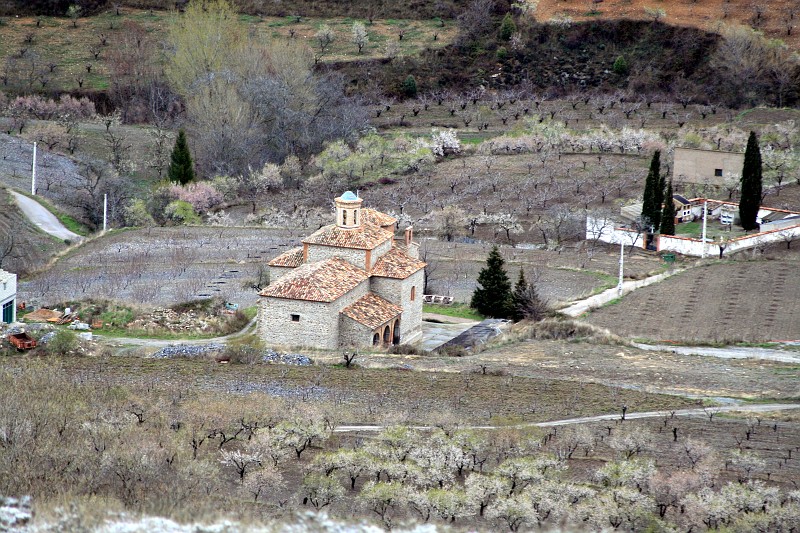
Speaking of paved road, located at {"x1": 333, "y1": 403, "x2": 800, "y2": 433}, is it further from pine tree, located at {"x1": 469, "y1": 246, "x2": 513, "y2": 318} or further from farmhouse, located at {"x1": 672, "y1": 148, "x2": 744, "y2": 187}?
farmhouse, located at {"x1": 672, "y1": 148, "x2": 744, "y2": 187}

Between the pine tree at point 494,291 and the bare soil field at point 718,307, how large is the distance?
3.04m

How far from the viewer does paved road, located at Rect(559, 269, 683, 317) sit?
141ft

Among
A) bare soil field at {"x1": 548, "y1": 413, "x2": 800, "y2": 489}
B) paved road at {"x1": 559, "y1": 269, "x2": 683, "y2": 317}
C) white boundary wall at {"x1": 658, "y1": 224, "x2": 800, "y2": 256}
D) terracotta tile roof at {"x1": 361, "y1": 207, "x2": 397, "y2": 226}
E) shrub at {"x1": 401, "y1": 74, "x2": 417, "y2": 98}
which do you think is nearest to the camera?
bare soil field at {"x1": 548, "y1": 413, "x2": 800, "y2": 489}

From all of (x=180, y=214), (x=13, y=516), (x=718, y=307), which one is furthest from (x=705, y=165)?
(x=13, y=516)

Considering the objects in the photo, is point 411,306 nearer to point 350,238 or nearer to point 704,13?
point 350,238

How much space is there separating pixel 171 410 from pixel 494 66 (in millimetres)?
59687

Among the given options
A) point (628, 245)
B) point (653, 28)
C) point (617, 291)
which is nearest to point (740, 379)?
point (617, 291)

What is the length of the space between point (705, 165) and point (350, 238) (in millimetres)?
27933

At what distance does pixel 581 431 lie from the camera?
95.7 feet

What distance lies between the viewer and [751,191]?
54.9 meters

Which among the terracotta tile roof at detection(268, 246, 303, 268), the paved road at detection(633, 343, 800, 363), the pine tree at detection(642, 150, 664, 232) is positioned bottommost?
the paved road at detection(633, 343, 800, 363)

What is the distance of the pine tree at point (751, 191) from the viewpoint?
54875 millimetres

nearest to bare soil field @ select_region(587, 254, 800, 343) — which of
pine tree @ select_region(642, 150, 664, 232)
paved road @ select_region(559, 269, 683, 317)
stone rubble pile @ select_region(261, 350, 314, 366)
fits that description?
paved road @ select_region(559, 269, 683, 317)

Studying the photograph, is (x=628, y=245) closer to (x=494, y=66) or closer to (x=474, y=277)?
(x=474, y=277)
